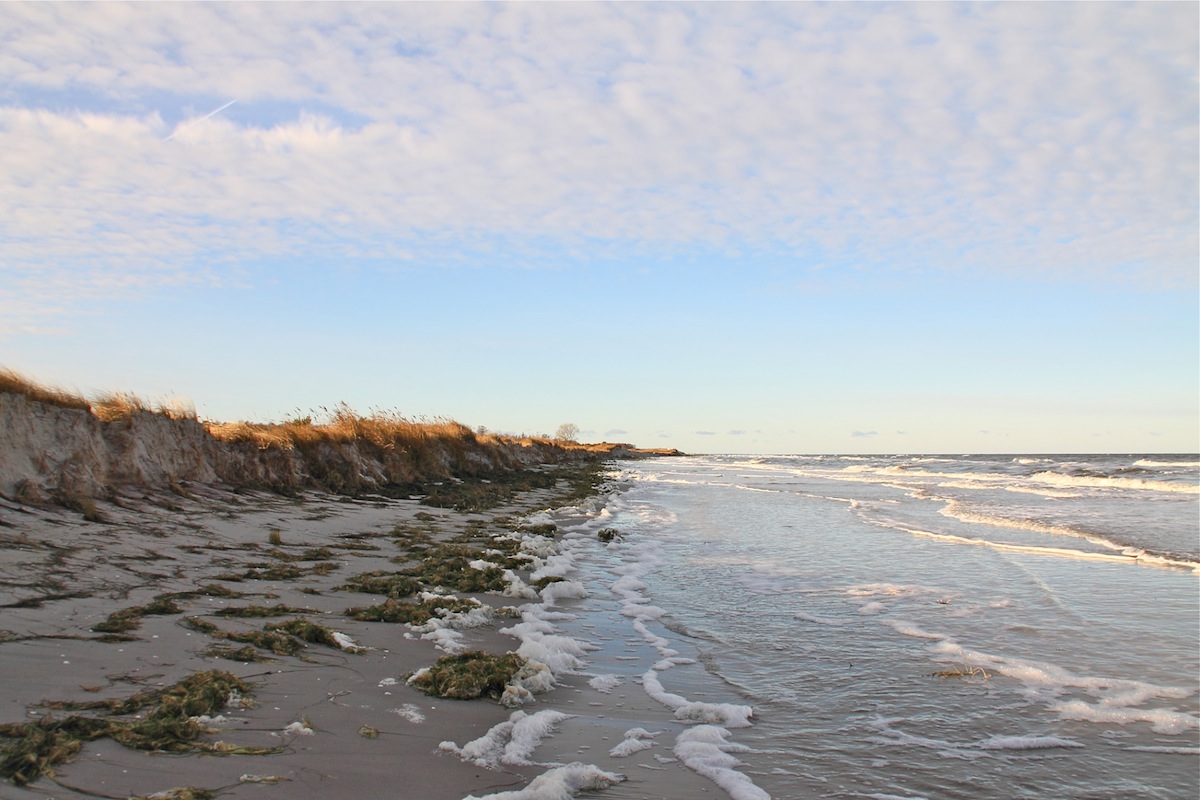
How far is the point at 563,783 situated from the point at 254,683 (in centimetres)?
206

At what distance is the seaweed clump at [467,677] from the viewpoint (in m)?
4.67

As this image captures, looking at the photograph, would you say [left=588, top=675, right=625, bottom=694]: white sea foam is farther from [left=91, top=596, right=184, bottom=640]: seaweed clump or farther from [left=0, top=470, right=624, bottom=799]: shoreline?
[left=91, top=596, right=184, bottom=640]: seaweed clump

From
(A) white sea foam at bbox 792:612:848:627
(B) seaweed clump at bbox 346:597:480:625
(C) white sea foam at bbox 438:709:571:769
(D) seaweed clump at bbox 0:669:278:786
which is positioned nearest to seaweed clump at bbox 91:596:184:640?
(D) seaweed clump at bbox 0:669:278:786

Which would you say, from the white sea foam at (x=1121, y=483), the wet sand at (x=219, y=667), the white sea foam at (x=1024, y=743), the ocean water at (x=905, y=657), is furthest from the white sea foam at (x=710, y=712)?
the white sea foam at (x=1121, y=483)

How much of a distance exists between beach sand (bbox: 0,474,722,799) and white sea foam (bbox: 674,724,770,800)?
0.38 feet

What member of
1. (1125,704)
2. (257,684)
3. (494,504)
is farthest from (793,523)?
(257,684)

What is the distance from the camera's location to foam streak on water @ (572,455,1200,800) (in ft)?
13.2

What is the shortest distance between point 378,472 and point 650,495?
1118cm

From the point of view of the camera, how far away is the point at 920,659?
6105 millimetres

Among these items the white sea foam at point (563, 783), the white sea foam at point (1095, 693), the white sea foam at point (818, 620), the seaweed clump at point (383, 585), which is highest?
the seaweed clump at point (383, 585)

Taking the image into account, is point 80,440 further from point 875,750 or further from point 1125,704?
point 1125,704

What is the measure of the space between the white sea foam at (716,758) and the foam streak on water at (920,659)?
0.04 ft

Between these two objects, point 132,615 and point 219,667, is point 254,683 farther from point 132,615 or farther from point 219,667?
point 132,615

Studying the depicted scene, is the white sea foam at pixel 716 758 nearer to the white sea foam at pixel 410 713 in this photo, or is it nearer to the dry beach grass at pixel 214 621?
the dry beach grass at pixel 214 621
